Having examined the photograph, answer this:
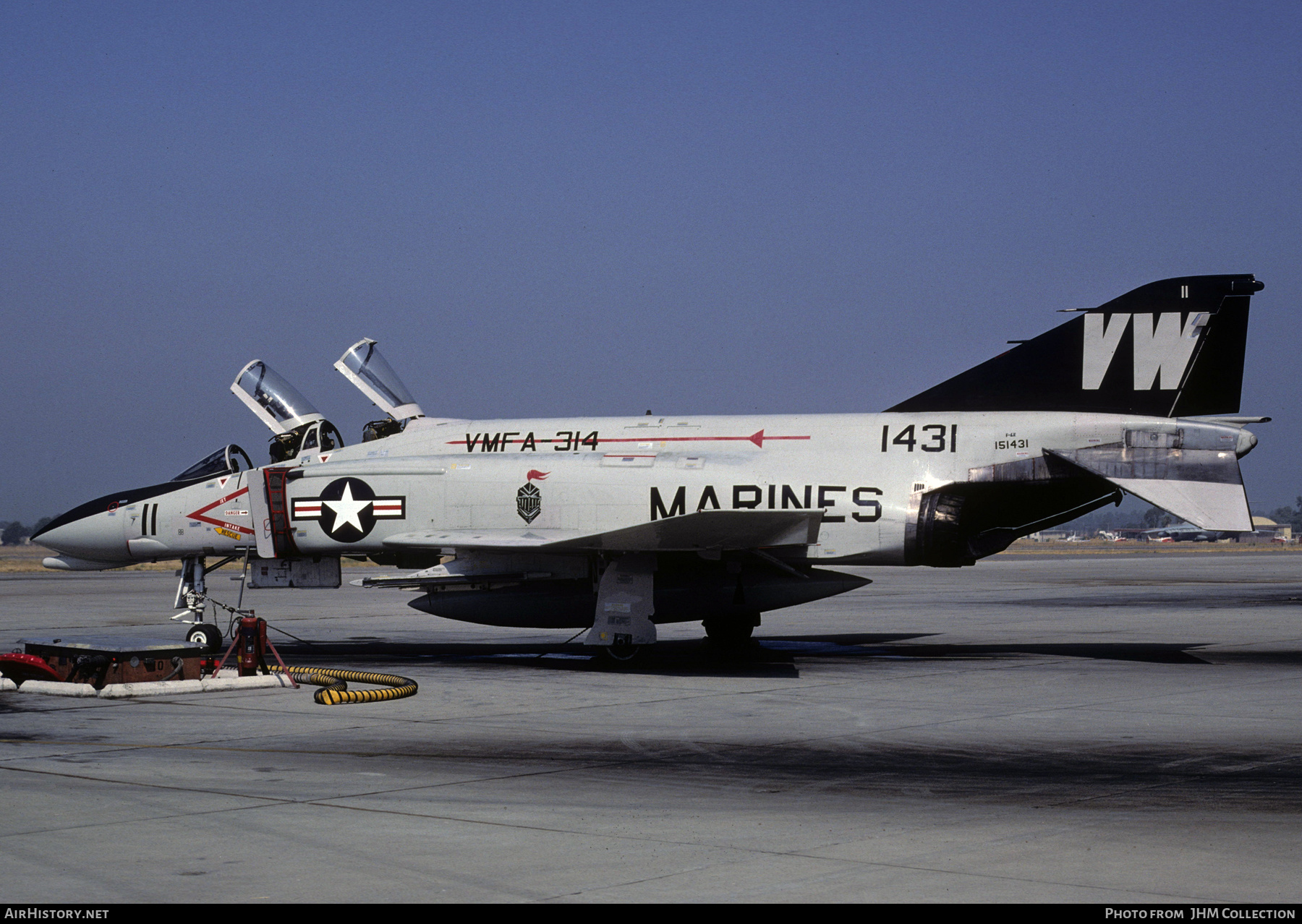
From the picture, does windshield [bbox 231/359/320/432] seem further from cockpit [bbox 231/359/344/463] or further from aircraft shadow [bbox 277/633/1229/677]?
aircraft shadow [bbox 277/633/1229/677]

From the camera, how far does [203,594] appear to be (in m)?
18.6

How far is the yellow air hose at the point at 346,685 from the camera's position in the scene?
12.8 meters

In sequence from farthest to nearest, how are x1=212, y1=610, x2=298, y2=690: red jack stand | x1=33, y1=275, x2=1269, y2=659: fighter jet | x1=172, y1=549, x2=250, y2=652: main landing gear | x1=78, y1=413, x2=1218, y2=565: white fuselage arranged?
x1=172, y1=549, x2=250, y2=652: main landing gear → x1=78, y1=413, x2=1218, y2=565: white fuselage → x1=33, y1=275, x2=1269, y2=659: fighter jet → x1=212, y1=610, x2=298, y2=690: red jack stand

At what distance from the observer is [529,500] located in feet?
56.7

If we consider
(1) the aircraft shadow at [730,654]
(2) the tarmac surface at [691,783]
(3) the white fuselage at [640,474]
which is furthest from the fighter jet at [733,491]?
(2) the tarmac surface at [691,783]

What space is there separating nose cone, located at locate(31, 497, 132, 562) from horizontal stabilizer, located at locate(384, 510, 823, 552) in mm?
5283

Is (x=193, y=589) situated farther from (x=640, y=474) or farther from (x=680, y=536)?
(x=680, y=536)

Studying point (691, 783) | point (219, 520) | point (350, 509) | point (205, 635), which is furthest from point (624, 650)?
point (691, 783)

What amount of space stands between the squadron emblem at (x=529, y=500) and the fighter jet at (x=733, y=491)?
0.11ft

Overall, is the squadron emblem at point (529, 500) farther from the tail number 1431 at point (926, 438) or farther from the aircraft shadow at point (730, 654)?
the tail number 1431 at point (926, 438)

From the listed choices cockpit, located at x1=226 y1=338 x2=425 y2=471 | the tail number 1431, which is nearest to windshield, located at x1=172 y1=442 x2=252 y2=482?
cockpit, located at x1=226 y1=338 x2=425 y2=471

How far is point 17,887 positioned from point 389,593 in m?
35.5

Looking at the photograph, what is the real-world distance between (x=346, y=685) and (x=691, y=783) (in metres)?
7.02

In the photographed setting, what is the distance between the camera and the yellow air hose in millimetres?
12766
